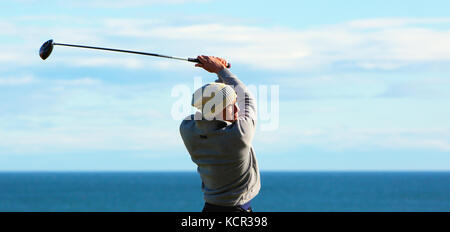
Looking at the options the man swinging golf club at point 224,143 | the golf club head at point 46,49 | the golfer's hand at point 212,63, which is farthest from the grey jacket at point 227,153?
the golf club head at point 46,49

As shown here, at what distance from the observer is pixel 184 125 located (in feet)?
19.4

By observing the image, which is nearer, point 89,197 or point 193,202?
point 193,202

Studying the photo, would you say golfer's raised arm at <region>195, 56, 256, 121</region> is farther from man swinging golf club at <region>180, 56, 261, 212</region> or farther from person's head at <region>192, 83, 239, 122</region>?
person's head at <region>192, 83, 239, 122</region>

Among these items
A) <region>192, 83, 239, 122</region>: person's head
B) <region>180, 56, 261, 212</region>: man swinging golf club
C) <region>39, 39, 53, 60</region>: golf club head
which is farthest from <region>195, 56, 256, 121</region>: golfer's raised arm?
<region>39, 39, 53, 60</region>: golf club head

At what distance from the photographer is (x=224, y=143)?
574 cm

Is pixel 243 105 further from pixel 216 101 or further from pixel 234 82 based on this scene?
pixel 216 101

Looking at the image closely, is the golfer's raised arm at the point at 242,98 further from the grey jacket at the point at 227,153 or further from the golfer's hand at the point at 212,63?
the golfer's hand at the point at 212,63

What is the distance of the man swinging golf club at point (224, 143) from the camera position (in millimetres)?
5703

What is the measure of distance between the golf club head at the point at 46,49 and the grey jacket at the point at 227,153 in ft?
7.02
